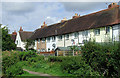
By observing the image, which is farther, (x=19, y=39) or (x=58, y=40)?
(x=19, y=39)

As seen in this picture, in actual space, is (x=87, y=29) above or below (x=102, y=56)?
above

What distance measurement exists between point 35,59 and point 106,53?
39.8 ft

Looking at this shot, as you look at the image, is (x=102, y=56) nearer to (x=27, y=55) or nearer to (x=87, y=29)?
(x=27, y=55)

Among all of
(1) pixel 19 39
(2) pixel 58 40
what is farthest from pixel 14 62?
(1) pixel 19 39

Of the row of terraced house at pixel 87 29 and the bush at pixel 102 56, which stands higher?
the row of terraced house at pixel 87 29

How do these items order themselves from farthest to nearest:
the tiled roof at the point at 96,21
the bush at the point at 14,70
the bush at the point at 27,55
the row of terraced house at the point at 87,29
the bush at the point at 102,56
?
the tiled roof at the point at 96,21 < the row of terraced house at the point at 87,29 < the bush at the point at 27,55 < the bush at the point at 14,70 < the bush at the point at 102,56

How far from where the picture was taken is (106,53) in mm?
7133

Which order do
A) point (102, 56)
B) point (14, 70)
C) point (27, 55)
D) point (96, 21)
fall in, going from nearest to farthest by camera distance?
point (102, 56) → point (14, 70) → point (27, 55) → point (96, 21)

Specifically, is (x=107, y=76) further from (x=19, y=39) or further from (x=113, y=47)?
(x=19, y=39)

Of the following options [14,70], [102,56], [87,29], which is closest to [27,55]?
[14,70]

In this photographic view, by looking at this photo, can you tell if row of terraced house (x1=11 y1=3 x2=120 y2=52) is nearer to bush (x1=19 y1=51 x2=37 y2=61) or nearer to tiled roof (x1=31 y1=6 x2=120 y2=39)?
tiled roof (x1=31 y1=6 x2=120 y2=39)

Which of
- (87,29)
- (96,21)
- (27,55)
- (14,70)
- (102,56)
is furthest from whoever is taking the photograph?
(96,21)

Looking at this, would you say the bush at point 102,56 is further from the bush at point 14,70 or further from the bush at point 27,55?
the bush at point 27,55

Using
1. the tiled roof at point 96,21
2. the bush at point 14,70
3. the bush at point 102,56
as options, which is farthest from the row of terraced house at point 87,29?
the bush at point 102,56
